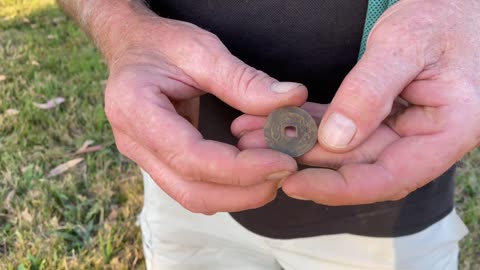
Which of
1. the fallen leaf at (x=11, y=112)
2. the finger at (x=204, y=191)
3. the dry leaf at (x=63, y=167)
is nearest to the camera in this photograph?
the finger at (x=204, y=191)

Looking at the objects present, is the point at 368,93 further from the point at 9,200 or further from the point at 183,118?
the point at 9,200

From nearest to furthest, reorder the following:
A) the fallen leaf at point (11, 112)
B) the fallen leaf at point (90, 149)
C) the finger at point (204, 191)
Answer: the finger at point (204, 191), the fallen leaf at point (90, 149), the fallen leaf at point (11, 112)

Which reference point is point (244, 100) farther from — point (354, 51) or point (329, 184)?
point (354, 51)

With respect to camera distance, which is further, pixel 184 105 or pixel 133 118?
pixel 184 105

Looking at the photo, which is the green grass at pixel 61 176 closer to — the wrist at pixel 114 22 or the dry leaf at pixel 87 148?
the dry leaf at pixel 87 148

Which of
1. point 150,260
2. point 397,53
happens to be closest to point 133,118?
point 397,53

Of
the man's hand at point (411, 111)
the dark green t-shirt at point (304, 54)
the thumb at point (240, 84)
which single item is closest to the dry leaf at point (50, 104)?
the dark green t-shirt at point (304, 54)

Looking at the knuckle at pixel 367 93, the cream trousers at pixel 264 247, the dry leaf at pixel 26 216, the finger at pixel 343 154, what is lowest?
the dry leaf at pixel 26 216

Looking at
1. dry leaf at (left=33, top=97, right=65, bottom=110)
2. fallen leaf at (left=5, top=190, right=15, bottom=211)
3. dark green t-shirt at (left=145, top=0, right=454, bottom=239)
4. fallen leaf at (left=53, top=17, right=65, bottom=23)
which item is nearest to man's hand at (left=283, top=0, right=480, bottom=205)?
dark green t-shirt at (left=145, top=0, right=454, bottom=239)
